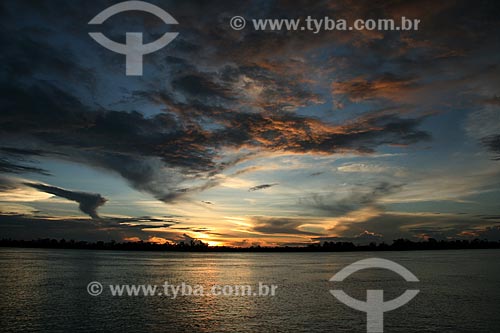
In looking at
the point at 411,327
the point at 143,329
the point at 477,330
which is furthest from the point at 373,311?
the point at 143,329

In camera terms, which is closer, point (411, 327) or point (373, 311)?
point (411, 327)

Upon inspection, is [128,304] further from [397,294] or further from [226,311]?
[397,294]

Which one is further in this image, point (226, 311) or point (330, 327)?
point (226, 311)

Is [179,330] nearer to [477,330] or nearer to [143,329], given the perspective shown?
[143,329]

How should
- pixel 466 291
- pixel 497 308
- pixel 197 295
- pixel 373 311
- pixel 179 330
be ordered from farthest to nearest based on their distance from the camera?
pixel 466 291 < pixel 197 295 < pixel 497 308 < pixel 373 311 < pixel 179 330

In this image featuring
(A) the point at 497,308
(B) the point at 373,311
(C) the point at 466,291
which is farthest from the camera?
(C) the point at 466,291

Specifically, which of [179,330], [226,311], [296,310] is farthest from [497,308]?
[179,330]

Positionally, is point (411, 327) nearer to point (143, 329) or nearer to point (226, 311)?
point (226, 311)

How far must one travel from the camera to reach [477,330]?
39.8m

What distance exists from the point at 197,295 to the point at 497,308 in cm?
4169

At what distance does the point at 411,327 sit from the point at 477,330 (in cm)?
624

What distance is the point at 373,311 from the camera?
159 feet

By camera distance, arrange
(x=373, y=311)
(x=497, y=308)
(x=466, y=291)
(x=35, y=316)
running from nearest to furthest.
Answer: (x=35, y=316) → (x=373, y=311) → (x=497, y=308) → (x=466, y=291)

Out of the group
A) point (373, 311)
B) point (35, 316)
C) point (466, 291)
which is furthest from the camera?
point (466, 291)
